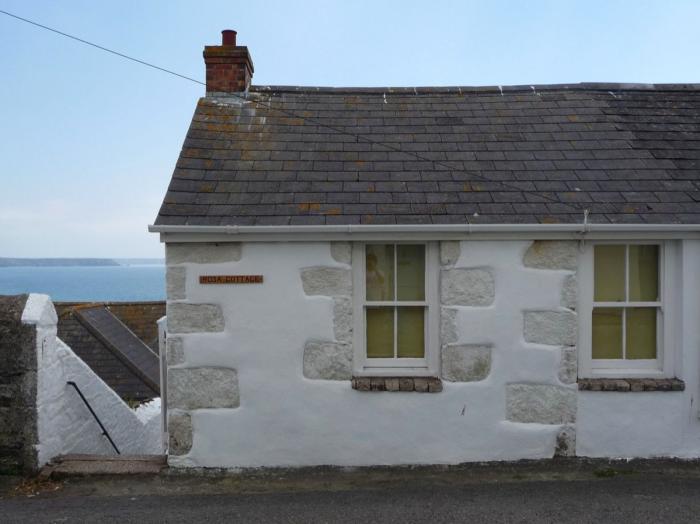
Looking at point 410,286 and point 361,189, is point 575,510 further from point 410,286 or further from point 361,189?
point 361,189

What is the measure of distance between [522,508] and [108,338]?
35.6ft

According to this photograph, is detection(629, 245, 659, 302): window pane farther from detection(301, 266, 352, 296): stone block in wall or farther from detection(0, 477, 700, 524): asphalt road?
detection(301, 266, 352, 296): stone block in wall

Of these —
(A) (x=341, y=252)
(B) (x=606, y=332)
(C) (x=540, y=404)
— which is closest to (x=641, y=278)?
(B) (x=606, y=332)

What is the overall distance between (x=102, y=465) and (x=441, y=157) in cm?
486

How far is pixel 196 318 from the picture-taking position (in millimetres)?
5070

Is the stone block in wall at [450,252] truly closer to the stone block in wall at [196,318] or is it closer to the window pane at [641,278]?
the window pane at [641,278]

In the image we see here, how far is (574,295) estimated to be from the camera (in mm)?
5113

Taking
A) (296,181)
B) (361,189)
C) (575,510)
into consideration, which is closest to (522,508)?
(575,510)

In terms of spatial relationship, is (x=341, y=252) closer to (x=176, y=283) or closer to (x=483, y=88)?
(x=176, y=283)

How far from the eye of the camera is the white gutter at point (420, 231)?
16.2ft

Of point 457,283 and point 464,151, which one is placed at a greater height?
point 464,151

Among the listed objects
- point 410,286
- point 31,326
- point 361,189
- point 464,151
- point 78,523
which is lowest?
point 78,523

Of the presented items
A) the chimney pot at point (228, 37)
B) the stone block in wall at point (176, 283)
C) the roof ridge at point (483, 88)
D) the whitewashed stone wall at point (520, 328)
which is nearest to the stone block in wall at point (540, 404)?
the whitewashed stone wall at point (520, 328)

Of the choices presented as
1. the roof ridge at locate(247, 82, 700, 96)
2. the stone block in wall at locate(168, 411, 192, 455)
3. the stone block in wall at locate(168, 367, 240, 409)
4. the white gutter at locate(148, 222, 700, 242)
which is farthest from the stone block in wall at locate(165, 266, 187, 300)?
the roof ridge at locate(247, 82, 700, 96)
